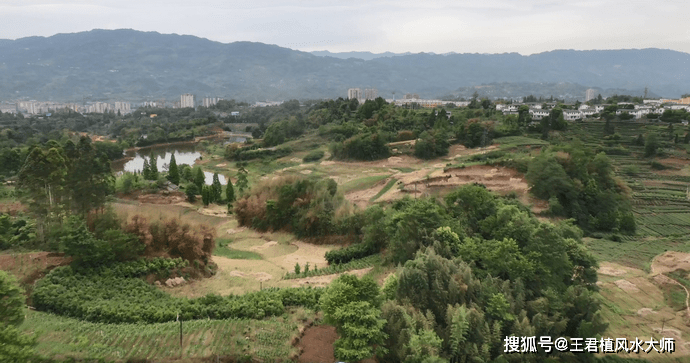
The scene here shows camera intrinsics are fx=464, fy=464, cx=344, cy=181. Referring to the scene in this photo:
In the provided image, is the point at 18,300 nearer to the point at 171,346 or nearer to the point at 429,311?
the point at 171,346

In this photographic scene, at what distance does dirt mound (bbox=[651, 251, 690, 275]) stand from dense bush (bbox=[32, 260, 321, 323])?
14850 millimetres

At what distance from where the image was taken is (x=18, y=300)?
1020 cm

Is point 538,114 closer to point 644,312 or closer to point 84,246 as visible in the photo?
point 644,312

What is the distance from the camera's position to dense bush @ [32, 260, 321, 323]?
12930 millimetres

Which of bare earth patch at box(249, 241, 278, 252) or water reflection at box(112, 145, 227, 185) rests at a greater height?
bare earth patch at box(249, 241, 278, 252)

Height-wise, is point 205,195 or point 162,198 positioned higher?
point 205,195

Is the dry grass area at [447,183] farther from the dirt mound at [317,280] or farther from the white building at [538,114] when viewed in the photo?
the white building at [538,114]

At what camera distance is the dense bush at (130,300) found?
12.9 metres

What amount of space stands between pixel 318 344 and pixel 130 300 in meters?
6.32

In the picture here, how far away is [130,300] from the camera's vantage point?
14.2m

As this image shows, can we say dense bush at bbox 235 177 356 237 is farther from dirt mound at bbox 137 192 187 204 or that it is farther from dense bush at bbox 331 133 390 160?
dense bush at bbox 331 133 390 160

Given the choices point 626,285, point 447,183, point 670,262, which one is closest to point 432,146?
point 447,183

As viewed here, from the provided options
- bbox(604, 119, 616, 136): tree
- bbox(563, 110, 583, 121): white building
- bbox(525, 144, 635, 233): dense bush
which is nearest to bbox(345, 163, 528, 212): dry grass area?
bbox(525, 144, 635, 233): dense bush

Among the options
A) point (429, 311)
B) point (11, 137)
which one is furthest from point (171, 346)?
point (11, 137)
